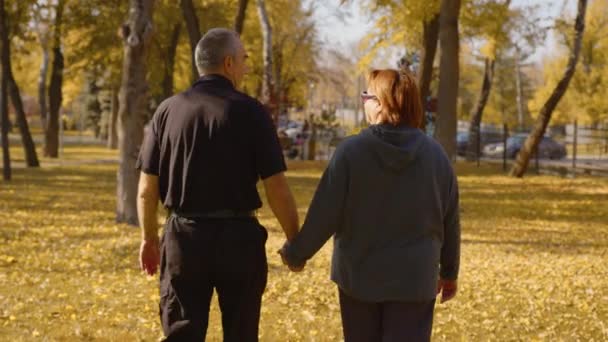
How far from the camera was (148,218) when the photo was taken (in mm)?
4445

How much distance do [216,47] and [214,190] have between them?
0.68m

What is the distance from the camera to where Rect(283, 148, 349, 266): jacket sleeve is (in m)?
3.84

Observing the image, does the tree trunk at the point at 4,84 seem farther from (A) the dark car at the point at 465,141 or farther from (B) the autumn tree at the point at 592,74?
(B) the autumn tree at the point at 592,74

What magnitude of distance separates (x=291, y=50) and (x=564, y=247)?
38.5 m

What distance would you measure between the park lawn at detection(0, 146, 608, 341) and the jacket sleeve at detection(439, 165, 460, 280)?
105 inches

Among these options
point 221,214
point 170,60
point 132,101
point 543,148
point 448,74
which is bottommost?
point 543,148

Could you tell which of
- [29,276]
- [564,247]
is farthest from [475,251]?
[29,276]

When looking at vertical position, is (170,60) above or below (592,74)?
below

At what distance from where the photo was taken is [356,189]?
384cm

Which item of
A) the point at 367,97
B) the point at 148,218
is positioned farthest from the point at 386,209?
the point at 148,218

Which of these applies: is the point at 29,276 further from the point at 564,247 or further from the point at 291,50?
the point at 291,50

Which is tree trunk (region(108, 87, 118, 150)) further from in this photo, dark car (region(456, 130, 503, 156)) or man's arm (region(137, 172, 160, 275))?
man's arm (region(137, 172, 160, 275))

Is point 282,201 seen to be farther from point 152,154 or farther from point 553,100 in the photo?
point 553,100

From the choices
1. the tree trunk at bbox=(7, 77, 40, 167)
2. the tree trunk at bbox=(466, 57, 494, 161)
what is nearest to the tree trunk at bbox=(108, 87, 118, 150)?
the tree trunk at bbox=(7, 77, 40, 167)
